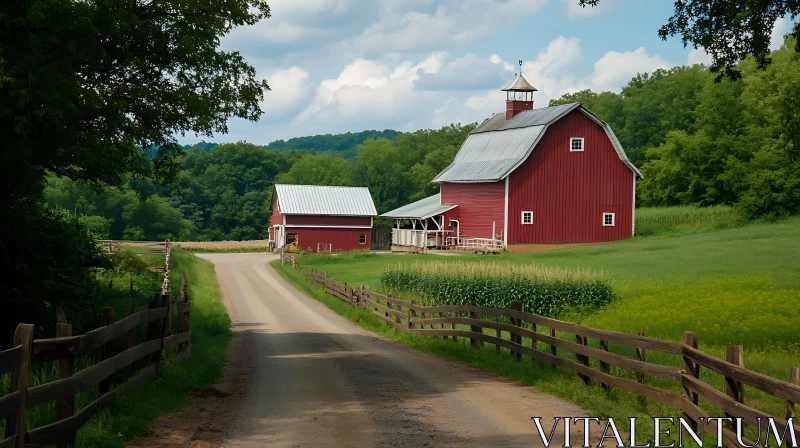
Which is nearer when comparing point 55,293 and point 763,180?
point 55,293

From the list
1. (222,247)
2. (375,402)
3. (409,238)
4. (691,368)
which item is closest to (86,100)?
(375,402)

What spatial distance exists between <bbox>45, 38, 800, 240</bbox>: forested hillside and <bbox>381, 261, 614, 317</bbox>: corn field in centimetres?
1064

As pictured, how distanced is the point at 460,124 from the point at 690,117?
40.6 metres

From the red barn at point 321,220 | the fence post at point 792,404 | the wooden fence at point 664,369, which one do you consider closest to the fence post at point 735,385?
the wooden fence at point 664,369

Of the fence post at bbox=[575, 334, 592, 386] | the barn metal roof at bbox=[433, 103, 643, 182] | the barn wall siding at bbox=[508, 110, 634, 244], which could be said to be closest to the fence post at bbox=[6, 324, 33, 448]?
the fence post at bbox=[575, 334, 592, 386]

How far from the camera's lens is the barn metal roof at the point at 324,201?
68375 mm

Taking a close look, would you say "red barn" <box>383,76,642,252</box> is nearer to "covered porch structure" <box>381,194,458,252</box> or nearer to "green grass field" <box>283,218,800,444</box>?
"covered porch structure" <box>381,194,458,252</box>

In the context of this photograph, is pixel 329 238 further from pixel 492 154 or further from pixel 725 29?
pixel 725 29

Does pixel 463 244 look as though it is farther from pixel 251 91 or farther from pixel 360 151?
pixel 360 151

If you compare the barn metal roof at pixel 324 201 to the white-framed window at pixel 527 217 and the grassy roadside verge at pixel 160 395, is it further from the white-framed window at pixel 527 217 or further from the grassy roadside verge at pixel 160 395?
the grassy roadside verge at pixel 160 395

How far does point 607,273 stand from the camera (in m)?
31.8

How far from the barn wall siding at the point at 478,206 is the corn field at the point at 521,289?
78.7 feet

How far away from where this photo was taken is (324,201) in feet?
230

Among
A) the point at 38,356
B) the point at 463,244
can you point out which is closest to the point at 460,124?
the point at 463,244
